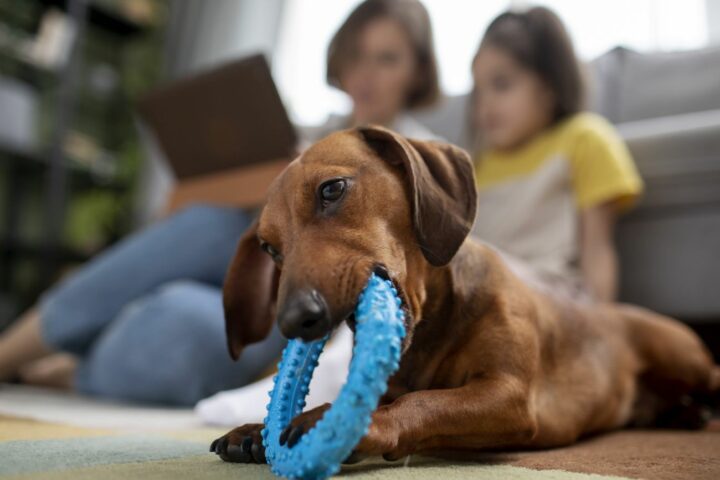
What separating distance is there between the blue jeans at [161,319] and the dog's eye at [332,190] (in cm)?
97

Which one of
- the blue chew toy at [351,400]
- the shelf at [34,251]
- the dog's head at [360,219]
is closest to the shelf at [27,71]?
the shelf at [34,251]

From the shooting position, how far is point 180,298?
1.91m

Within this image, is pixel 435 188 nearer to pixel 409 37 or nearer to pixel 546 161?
pixel 546 161

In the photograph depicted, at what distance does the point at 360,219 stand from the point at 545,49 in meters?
1.56

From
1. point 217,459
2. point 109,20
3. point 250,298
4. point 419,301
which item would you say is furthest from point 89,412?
point 109,20

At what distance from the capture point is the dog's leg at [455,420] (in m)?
0.89

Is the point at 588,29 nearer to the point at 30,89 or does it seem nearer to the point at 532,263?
the point at 532,263

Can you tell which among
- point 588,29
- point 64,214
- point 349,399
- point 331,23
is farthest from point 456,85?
point 349,399

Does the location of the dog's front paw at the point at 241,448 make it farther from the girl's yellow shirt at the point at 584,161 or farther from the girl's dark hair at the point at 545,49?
the girl's dark hair at the point at 545,49

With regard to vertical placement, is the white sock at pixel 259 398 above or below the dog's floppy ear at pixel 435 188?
below

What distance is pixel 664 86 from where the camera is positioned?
2.90m

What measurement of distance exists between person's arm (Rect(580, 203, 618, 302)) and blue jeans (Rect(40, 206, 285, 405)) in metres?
0.97

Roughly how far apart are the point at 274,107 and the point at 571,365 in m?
1.21

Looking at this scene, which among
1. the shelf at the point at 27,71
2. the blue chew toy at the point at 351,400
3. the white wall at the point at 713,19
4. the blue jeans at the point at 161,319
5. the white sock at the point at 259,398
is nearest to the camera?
the blue chew toy at the point at 351,400
